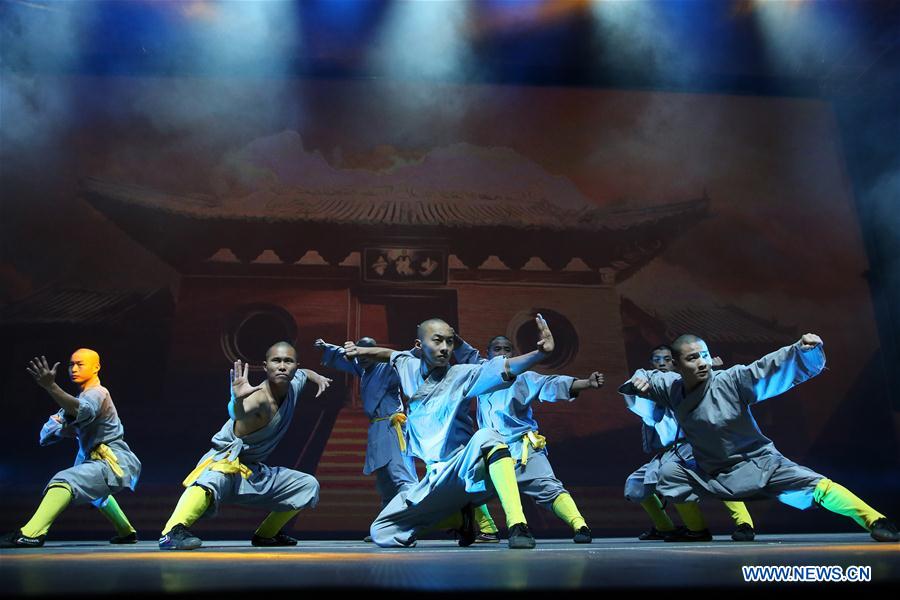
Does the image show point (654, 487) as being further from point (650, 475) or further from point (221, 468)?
point (221, 468)

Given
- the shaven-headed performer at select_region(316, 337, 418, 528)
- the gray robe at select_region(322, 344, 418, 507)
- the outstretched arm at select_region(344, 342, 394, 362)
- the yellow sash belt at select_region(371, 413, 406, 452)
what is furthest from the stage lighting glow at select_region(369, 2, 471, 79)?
the yellow sash belt at select_region(371, 413, 406, 452)

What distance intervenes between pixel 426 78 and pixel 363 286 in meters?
2.02

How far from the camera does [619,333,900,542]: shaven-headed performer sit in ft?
10.7

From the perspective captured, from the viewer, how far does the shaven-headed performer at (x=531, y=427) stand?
3.87 metres

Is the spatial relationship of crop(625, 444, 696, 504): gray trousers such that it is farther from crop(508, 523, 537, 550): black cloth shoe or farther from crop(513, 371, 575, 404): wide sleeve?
crop(508, 523, 537, 550): black cloth shoe

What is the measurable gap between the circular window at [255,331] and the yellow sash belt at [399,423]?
1636 millimetres

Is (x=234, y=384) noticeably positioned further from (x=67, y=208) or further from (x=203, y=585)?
(x=67, y=208)

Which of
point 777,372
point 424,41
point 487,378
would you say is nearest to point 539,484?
point 487,378

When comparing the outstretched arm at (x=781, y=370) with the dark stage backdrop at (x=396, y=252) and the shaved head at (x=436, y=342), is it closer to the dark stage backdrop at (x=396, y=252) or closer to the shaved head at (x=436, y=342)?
the shaved head at (x=436, y=342)

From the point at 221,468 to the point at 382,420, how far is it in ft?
4.14

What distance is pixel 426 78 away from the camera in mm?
6398

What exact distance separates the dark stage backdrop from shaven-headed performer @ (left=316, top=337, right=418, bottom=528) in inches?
43.7

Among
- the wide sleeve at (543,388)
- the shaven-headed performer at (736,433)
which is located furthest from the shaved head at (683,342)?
the wide sleeve at (543,388)

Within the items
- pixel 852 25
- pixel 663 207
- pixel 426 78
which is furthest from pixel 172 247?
pixel 852 25
